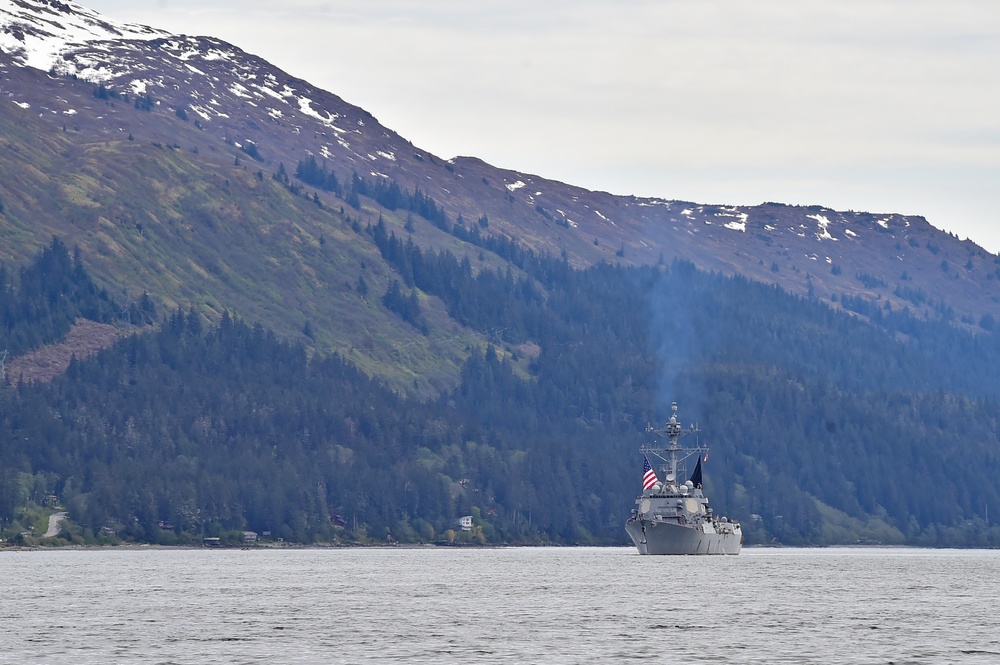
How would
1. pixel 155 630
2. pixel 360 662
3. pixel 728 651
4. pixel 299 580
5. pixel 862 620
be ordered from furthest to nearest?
pixel 299 580
pixel 862 620
pixel 155 630
pixel 728 651
pixel 360 662

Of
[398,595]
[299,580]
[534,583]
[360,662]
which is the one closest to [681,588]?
[534,583]

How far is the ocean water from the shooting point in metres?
108

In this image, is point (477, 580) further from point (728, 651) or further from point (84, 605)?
point (728, 651)

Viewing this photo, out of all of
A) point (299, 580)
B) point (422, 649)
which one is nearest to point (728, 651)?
point (422, 649)

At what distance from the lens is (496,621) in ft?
428

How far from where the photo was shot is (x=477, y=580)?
193875mm

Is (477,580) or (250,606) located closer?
(250,606)

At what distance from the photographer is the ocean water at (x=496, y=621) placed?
10769cm

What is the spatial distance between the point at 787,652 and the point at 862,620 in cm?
2585

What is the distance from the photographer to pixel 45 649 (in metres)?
109

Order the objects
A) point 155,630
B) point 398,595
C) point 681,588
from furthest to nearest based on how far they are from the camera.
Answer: point 681,588, point 398,595, point 155,630

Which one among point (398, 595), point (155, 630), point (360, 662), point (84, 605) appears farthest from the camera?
point (398, 595)

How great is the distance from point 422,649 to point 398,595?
5248 centimetres

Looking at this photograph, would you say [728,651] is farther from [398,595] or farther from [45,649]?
[398,595]
